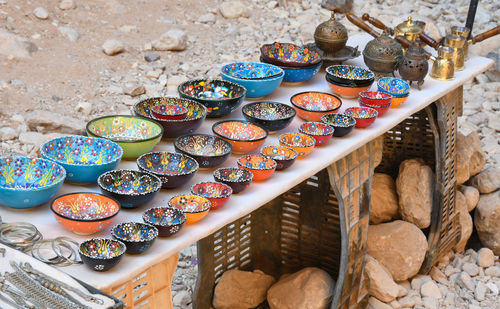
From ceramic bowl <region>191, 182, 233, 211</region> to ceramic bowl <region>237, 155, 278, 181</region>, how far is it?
5.7 inches

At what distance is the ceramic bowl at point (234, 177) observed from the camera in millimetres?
2580

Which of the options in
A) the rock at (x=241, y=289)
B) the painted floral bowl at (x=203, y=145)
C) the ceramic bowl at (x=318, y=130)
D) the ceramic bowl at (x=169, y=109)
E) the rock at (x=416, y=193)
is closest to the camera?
the painted floral bowl at (x=203, y=145)

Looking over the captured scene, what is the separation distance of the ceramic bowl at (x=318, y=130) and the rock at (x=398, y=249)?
1.20 metres

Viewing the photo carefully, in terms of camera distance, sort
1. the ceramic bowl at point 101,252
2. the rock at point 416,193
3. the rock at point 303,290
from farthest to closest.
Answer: the rock at point 416,193 → the rock at point 303,290 → the ceramic bowl at point 101,252

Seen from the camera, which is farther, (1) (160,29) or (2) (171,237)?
(1) (160,29)

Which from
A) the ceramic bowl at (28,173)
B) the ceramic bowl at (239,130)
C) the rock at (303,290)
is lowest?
the rock at (303,290)

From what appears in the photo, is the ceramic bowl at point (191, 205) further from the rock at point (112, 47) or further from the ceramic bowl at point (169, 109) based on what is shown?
the rock at point (112, 47)

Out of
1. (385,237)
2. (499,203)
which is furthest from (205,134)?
(499,203)

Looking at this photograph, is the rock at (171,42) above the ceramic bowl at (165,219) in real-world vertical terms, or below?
below

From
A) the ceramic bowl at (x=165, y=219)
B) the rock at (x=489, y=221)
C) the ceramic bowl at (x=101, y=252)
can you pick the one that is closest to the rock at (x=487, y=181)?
the rock at (x=489, y=221)

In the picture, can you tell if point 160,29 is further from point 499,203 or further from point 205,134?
point 205,134

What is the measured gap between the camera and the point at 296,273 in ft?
12.5

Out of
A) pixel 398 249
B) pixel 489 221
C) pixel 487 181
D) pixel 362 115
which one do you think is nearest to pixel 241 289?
pixel 398 249

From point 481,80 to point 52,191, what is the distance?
5314 mm
